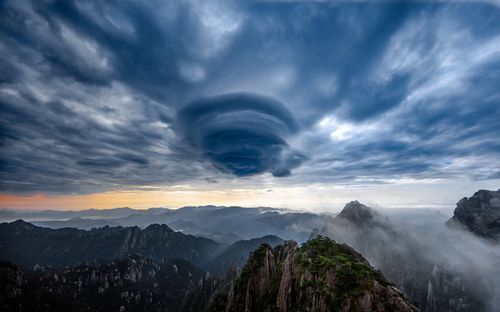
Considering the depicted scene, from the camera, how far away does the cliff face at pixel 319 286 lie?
5666cm

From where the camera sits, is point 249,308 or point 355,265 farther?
point 249,308

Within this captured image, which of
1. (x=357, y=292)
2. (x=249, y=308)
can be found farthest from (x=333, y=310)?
(x=249, y=308)

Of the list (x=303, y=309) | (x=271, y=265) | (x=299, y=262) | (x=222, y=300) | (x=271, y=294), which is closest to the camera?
(x=303, y=309)

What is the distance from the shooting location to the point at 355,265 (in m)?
67.4

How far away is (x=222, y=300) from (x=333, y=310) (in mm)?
97080

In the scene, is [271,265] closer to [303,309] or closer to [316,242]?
[316,242]

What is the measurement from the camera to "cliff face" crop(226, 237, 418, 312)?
56.7 m

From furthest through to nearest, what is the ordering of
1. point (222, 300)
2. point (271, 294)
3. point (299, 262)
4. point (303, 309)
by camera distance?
1. point (222, 300)
2. point (271, 294)
3. point (299, 262)
4. point (303, 309)

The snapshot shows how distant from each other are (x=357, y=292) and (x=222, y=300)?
335 feet

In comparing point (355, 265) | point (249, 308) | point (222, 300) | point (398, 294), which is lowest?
point (222, 300)

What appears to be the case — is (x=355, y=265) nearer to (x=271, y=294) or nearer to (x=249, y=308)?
(x=271, y=294)

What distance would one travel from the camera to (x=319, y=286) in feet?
217

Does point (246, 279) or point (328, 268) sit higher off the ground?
point (328, 268)

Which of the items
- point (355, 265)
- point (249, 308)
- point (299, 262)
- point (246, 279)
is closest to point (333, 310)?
point (355, 265)
